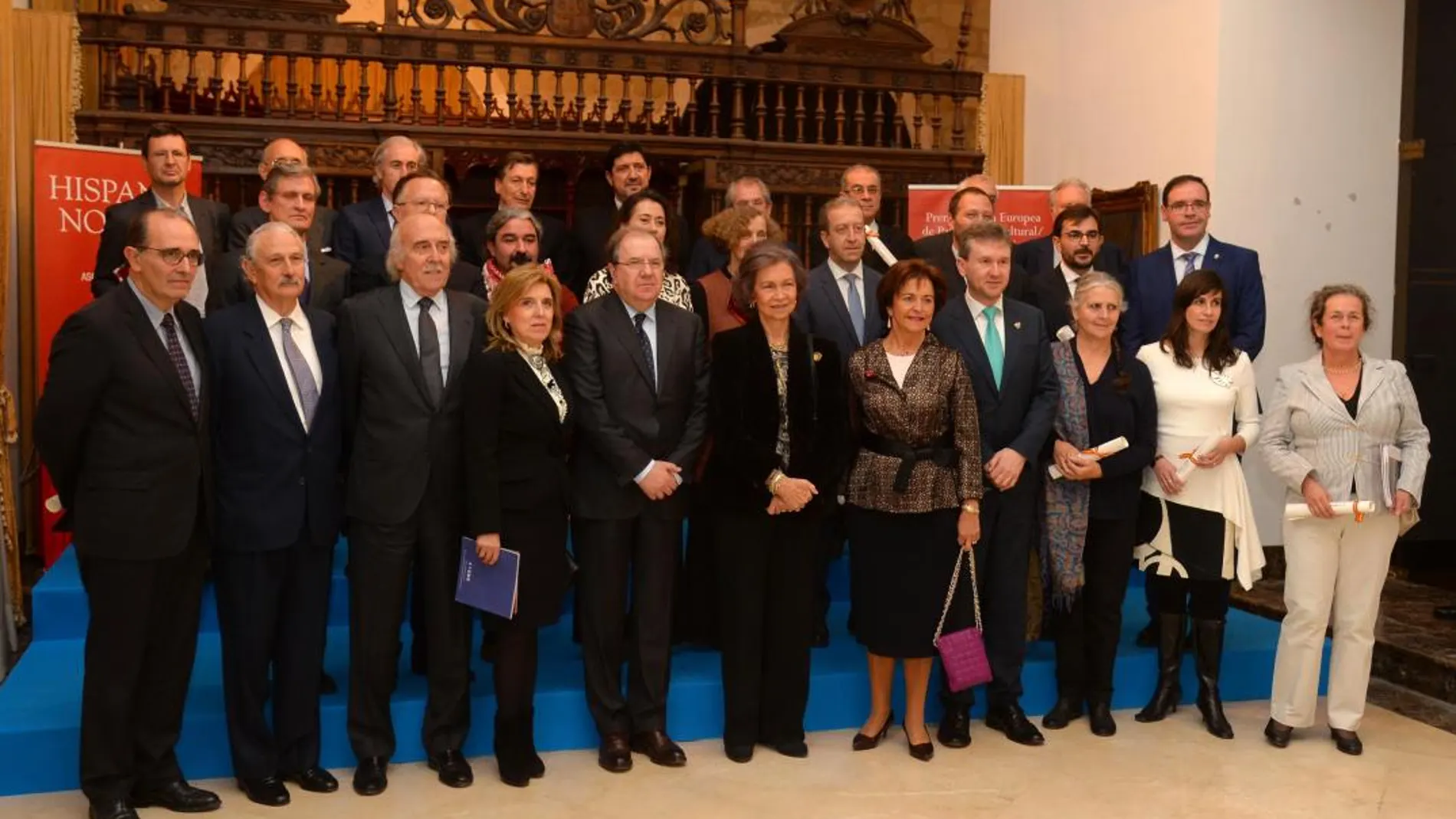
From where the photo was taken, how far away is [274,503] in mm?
3625

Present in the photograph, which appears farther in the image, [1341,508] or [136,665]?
[1341,508]

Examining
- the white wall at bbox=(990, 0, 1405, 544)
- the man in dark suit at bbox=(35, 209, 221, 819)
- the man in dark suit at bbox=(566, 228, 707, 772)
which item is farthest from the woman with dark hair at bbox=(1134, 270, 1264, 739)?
the man in dark suit at bbox=(35, 209, 221, 819)

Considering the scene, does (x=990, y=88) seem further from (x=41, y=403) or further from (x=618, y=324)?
(x=41, y=403)

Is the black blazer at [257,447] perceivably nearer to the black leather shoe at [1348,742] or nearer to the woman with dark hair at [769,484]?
the woman with dark hair at [769,484]

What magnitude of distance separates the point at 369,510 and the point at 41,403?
2.80 feet

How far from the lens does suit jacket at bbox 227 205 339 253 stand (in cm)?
472

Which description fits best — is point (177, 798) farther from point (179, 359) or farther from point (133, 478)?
point (179, 359)

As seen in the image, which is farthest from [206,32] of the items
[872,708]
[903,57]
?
[872,708]

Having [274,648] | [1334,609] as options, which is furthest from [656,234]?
[1334,609]

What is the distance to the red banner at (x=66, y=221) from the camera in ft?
20.2

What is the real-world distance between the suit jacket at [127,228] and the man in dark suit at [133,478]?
1004 millimetres

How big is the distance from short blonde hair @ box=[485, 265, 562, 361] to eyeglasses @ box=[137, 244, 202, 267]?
0.78m

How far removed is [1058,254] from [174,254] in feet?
10.4

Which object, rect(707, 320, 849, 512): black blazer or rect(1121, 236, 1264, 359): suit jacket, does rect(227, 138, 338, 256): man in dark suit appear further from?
rect(1121, 236, 1264, 359): suit jacket
